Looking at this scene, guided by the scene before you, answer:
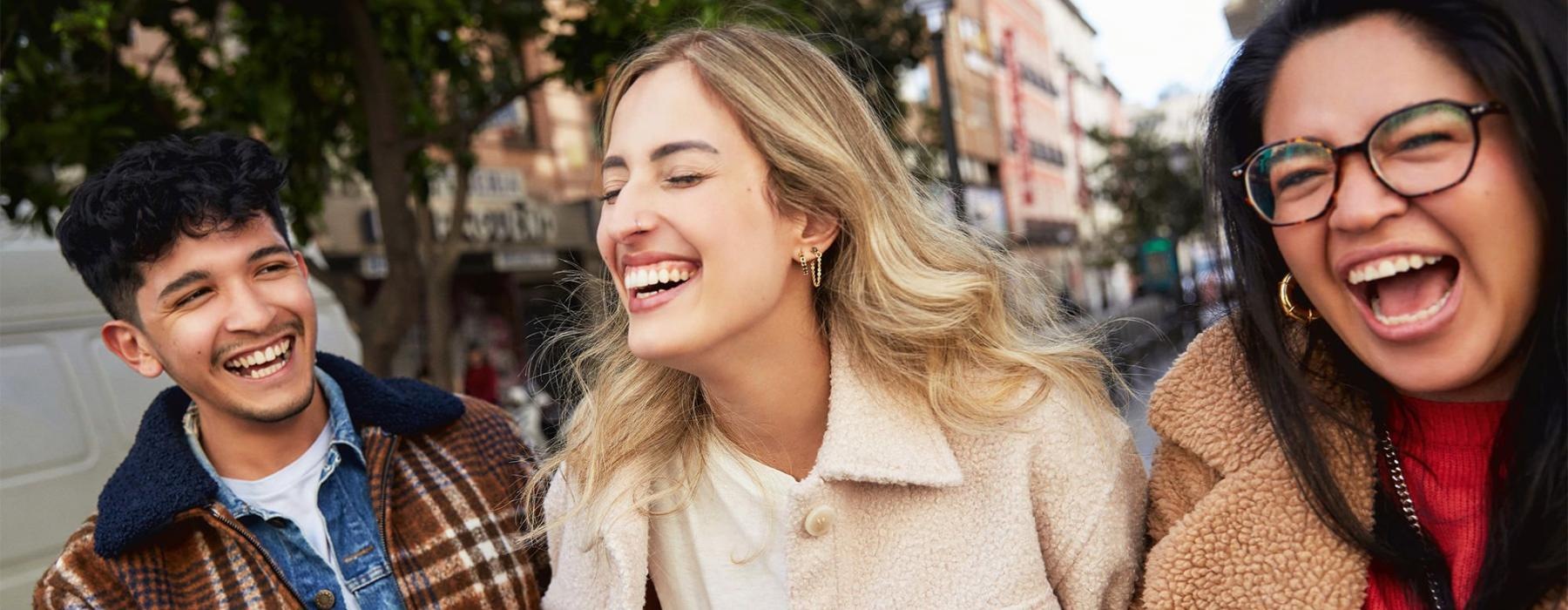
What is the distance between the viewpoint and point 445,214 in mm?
15773

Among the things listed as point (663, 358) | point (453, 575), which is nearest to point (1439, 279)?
point (663, 358)

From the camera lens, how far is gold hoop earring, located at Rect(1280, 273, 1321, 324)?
1757 millimetres

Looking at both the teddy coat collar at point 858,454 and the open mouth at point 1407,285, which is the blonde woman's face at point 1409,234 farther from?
the teddy coat collar at point 858,454

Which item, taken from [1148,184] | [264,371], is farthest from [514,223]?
[1148,184]

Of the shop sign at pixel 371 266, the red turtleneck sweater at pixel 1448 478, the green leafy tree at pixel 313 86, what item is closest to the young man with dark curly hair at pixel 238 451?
the red turtleneck sweater at pixel 1448 478

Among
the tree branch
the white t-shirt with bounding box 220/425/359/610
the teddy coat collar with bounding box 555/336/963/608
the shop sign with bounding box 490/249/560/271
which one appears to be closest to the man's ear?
the white t-shirt with bounding box 220/425/359/610

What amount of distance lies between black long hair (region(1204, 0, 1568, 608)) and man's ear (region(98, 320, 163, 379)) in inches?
89.8

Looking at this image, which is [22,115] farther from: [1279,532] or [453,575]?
[1279,532]

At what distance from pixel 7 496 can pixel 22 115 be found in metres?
2.15

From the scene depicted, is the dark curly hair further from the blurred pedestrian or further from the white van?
the blurred pedestrian

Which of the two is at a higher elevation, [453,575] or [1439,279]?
[1439,279]

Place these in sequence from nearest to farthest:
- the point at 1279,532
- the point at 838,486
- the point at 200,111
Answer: the point at 1279,532 < the point at 838,486 < the point at 200,111

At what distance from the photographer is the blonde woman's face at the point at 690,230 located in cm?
206

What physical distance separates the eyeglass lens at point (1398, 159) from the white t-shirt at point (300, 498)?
2.08 metres
